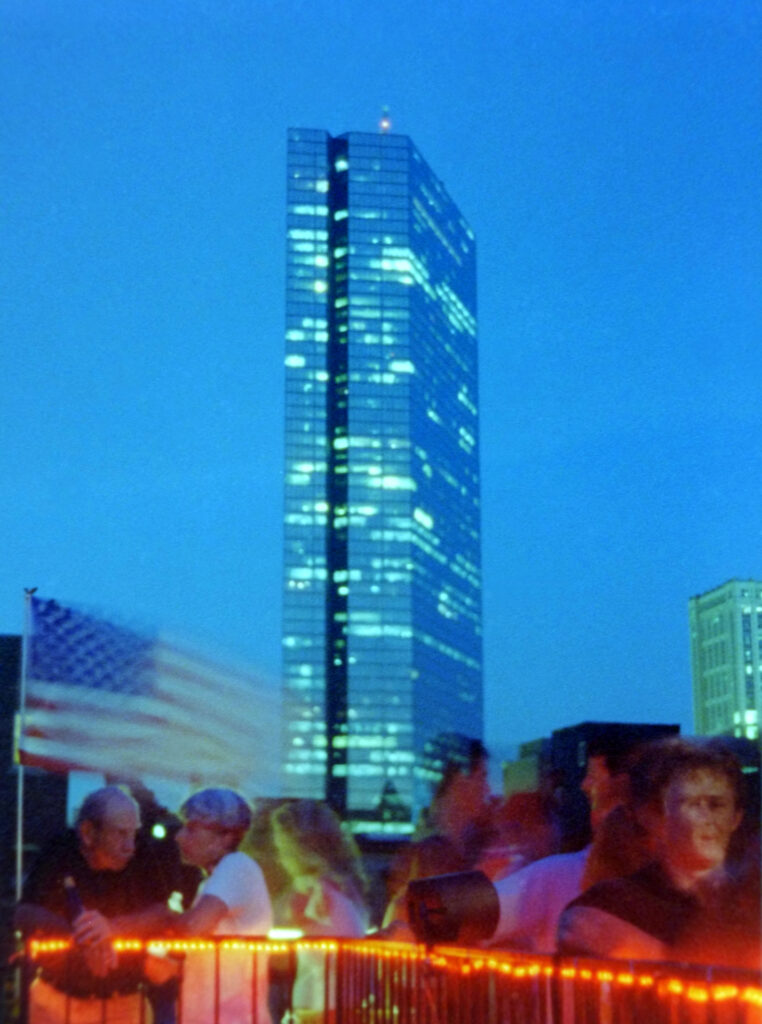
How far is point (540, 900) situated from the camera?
535 centimetres

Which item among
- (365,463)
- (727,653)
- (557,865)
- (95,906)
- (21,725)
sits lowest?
(95,906)

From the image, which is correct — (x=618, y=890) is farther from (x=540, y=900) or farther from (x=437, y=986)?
(x=437, y=986)

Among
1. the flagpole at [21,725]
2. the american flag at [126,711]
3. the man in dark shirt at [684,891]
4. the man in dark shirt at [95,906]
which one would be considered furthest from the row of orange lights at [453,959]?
the american flag at [126,711]

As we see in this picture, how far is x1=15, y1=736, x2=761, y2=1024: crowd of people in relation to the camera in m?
4.79

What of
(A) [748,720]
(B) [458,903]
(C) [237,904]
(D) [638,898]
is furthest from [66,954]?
(A) [748,720]

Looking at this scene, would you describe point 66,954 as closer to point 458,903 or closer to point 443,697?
point 458,903

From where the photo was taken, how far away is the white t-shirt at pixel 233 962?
5.72 metres

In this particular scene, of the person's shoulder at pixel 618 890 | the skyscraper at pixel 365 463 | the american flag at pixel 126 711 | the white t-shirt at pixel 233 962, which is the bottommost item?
the white t-shirt at pixel 233 962

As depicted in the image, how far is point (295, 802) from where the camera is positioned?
339 inches

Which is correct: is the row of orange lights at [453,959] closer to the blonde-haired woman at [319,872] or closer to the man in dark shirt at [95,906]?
the man in dark shirt at [95,906]

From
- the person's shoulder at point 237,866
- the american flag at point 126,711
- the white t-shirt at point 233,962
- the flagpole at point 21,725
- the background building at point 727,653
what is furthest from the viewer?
the american flag at point 126,711

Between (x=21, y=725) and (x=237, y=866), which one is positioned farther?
(x=21, y=725)

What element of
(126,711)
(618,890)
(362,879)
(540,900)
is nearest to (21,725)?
(126,711)

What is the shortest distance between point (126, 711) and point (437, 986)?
681cm
